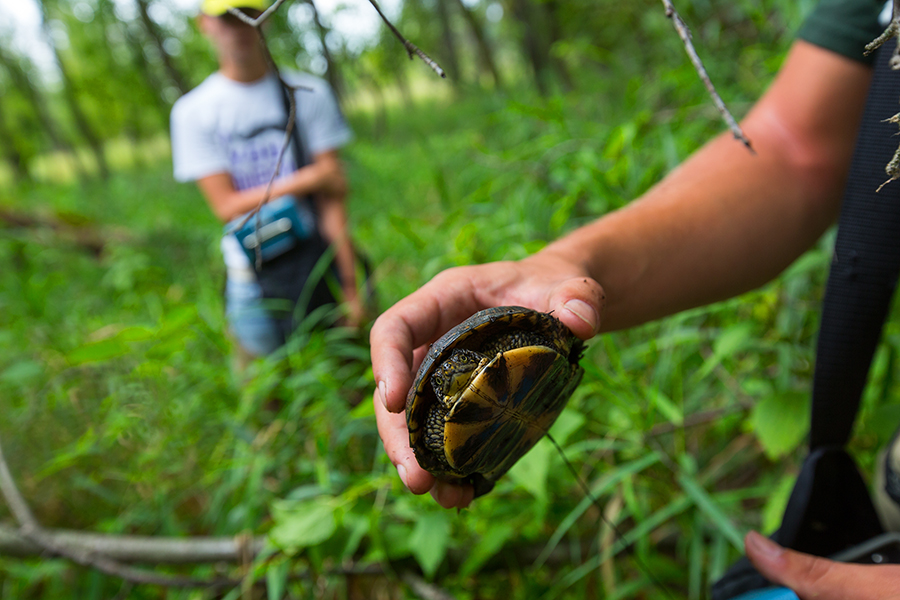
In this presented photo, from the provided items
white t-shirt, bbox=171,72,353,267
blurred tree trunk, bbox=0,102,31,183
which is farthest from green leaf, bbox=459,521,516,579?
blurred tree trunk, bbox=0,102,31,183

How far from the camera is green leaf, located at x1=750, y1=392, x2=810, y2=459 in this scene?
120cm

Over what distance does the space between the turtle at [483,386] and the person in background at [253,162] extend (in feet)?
4.96

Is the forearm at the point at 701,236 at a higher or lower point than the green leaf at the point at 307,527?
higher

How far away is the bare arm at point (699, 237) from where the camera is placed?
0.83m

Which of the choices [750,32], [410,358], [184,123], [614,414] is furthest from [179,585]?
[750,32]

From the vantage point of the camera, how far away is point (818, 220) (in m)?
1.27

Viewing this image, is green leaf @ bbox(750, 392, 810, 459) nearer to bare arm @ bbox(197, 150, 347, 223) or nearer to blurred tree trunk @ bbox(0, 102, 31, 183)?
bare arm @ bbox(197, 150, 347, 223)

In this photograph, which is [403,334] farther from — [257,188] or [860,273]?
[257,188]

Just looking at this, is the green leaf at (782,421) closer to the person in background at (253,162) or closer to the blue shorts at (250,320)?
the person in background at (253,162)

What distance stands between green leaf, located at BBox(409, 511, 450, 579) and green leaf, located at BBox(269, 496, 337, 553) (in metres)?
0.20

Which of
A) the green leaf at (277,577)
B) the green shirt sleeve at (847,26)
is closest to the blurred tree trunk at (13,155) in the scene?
the green leaf at (277,577)

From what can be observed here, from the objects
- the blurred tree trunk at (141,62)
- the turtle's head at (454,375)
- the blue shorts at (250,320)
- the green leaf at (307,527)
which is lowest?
the green leaf at (307,527)

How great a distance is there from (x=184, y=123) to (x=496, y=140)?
10.5 feet

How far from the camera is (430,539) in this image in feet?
4.07
